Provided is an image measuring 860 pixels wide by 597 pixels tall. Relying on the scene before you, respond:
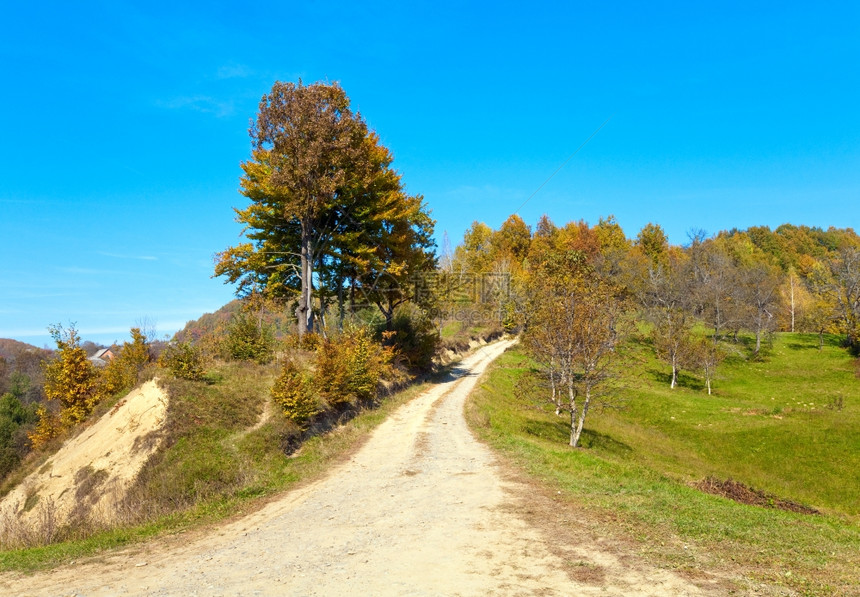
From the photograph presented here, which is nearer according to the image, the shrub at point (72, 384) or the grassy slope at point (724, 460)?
the grassy slope at point (724, 460)

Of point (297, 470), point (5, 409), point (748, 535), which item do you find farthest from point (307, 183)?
point (5, 409)

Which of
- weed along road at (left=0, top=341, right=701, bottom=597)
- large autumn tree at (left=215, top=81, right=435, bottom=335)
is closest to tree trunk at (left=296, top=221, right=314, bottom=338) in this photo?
large autumn tree at (left=215, top=81, right=435, bottom=335)

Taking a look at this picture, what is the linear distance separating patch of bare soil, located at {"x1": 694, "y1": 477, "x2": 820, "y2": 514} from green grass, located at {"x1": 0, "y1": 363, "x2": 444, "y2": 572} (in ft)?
43.9

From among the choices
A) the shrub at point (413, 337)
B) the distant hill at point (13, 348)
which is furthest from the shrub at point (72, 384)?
the distant hill at point (13, 348)

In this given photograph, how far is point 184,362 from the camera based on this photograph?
65.0 ft

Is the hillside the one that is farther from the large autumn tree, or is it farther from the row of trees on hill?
the large autumn tree

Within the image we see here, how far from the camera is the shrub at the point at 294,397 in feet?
59.9

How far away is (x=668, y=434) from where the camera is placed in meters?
32.3

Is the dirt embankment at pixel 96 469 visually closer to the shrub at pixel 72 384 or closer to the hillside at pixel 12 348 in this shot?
the shrub at pixel 72 384

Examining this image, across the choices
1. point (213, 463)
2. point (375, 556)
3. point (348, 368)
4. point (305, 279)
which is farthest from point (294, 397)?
point (375, 556)

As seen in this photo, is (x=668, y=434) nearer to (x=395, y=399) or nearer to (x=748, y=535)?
(x=395, y=399)

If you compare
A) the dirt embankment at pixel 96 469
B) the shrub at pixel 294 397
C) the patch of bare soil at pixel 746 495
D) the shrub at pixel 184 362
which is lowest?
the patch of bare soil at pixel 746 495

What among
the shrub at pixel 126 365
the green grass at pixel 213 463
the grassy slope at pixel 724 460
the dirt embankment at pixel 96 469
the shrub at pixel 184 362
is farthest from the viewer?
the shrub at pixel 126 365

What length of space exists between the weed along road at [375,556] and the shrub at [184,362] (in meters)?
9.43
